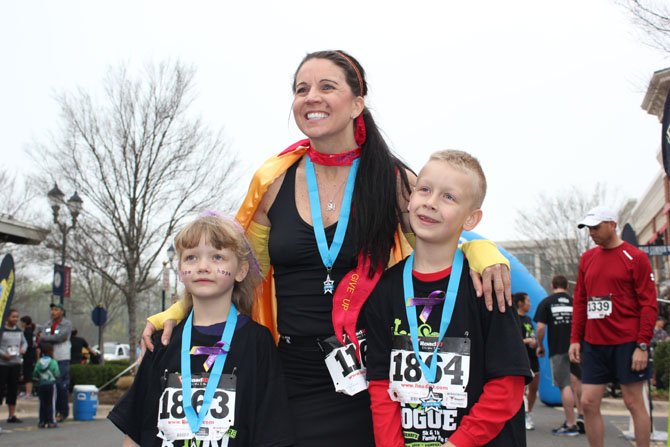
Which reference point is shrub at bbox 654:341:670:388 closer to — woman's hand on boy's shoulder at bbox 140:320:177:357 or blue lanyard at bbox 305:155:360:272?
blue lanyard at bbox 305:155:360:272

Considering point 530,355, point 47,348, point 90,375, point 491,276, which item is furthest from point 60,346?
point 491,276

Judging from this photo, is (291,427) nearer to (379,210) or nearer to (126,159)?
(379,210)

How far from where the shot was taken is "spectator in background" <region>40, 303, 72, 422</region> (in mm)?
12684

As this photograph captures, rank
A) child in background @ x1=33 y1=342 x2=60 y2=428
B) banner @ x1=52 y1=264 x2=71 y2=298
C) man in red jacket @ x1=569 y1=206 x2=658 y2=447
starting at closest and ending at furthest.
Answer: man in red jacket @ x1=569 y1=206 x2=658 y2=447 → child in background @ x1=33 y1=342 x2=60 y2=428 → banner @ x1=52 y1=264 x2=71 y2=298

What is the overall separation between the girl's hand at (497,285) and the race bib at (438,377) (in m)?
0.16

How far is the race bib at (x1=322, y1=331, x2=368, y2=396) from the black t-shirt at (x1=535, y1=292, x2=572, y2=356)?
8057mm

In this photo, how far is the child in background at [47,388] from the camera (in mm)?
11992

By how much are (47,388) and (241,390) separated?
404 inches

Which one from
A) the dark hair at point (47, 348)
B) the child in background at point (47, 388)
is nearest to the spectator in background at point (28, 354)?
the dark hair at point (47, 348)

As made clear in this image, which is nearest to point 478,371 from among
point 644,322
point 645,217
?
point 644,322

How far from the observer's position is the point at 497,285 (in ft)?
8.48

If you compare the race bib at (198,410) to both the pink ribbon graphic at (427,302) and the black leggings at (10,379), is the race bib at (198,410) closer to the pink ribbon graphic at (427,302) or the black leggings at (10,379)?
the pink ribbon graphic at (427,302)

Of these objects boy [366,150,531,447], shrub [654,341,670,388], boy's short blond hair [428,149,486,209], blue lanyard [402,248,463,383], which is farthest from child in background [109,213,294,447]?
shrub [654,341,670,388]

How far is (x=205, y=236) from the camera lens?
313 centimetres
